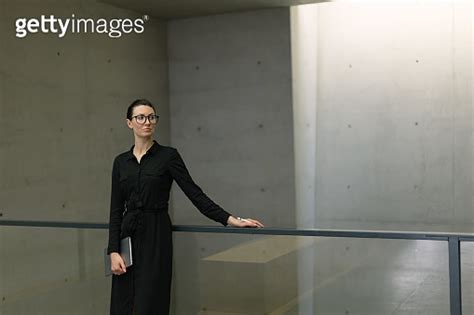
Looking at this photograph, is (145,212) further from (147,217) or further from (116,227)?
(116,227)

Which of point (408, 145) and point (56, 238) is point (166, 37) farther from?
point (56, 238)

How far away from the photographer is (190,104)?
286 inches

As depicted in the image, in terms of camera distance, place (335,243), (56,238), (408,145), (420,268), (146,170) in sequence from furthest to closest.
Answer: (408,145) < (56,238) < (335,243) < (420,268) < (146,170)

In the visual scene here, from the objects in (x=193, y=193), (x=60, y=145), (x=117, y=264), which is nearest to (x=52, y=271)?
(x=60, y=145)

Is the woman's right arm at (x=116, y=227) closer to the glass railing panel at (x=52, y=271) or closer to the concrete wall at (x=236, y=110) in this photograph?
the glass railing panel at (x=52, y=271)

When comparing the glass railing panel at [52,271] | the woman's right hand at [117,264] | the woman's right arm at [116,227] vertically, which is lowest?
the glass railing panel at [52,271]

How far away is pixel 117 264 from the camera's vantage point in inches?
110

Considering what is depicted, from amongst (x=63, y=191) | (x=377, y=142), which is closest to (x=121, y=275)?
(x=63, y=191)

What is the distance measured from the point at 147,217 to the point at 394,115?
4273 mm

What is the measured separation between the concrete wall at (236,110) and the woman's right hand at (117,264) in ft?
13.5

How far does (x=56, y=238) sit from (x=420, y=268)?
245 centimetres

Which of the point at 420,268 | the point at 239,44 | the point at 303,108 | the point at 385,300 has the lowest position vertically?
the point at 385,300

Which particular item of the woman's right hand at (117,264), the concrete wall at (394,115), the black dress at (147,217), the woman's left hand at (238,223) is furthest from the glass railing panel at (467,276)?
the concrete wall at (394,115)

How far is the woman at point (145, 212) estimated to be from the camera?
9.05ft
